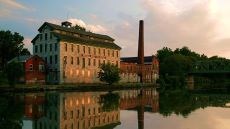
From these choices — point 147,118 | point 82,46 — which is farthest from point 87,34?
point 147,118

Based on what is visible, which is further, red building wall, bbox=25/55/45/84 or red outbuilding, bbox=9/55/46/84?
red building wall, bbox=25/55/45/84

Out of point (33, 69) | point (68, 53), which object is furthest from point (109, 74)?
point (33, 69)

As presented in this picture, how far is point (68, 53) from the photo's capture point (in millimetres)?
84688

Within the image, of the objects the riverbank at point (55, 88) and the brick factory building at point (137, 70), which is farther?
the brick factory building at point (137, 70)

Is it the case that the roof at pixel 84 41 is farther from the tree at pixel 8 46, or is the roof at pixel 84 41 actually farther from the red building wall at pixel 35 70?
the tree at pixel 8 46

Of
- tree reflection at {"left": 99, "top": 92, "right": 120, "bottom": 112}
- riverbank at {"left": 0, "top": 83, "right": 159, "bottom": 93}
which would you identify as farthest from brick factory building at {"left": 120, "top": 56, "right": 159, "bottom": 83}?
tree reflection at {"left": 99, "top": 92, "right": 120, "bottom": 112}

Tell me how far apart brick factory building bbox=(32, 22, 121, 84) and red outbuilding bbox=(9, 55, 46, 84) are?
247 centimetres

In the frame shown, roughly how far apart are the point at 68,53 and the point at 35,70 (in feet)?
28.0

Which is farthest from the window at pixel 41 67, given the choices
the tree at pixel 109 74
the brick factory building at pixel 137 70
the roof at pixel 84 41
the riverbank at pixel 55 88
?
the brick factory building at pixel 137 70

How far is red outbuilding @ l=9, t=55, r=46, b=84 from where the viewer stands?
78125mm

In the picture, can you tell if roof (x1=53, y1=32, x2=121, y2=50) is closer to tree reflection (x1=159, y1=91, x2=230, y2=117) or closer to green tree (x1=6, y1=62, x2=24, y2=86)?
green tree (x1=6, y1=62, x2=24, y2=86)

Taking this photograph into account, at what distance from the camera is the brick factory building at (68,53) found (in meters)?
83.1

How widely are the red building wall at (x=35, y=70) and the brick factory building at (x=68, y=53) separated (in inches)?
92.8

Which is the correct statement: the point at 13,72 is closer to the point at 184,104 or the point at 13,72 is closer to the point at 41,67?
the point at 41,67
